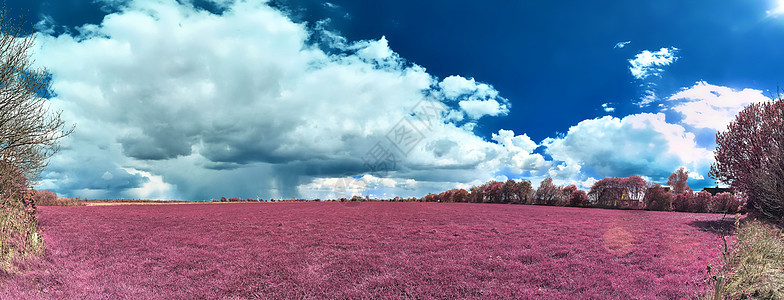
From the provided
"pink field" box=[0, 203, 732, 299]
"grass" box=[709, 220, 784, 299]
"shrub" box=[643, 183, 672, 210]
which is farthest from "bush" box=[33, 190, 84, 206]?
"shrub" box=[643, 183, 672, 210]

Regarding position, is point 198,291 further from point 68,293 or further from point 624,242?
point 624,242

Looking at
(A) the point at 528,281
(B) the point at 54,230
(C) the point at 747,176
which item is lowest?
(B) the point at 54,230

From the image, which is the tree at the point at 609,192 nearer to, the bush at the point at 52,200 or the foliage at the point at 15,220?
the foliage at the point at 15,220

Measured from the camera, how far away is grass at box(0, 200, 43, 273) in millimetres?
9492

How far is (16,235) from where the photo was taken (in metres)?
10.5

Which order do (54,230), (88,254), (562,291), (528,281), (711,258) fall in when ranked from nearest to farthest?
1. (562,291)
2. (528,281)
3. (711,258)
4. (88,254)
5. (54,230)

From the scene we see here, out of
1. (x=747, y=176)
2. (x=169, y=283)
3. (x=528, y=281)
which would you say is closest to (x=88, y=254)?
(x=169, y=283)

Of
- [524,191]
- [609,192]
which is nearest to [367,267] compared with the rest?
[609,192]

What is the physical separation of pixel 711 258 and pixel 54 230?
2992 centimetres

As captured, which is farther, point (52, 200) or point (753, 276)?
point (52, 200)

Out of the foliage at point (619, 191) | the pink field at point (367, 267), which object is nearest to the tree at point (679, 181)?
the foliage at point (619, 191)

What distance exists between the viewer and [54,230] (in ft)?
57.2

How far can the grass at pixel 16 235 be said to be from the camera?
31.1 feet

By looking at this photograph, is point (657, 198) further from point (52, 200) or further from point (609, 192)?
point (52, 200)
